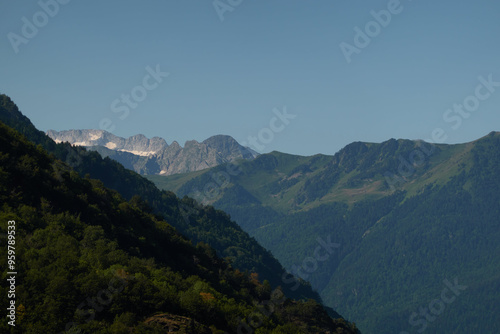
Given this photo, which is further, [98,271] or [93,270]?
[98,271]

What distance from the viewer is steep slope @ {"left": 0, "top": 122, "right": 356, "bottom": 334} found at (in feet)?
218

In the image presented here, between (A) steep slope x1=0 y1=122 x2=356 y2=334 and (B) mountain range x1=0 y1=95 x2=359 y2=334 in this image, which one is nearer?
(A) steep slope x1=0 y1=122 x2=356 y2=334

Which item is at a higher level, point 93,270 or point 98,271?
point 93,270

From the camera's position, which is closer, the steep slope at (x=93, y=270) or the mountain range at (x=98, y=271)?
the steep slope at (x=93, y=270)

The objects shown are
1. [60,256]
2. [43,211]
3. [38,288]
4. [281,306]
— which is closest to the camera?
[38,288]

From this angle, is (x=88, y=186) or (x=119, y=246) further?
(x=88, y=186)

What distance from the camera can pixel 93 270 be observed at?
75188 millimetres

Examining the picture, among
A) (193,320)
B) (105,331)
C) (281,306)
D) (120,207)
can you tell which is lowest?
(281,306)

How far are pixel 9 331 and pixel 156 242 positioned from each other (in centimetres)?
6540

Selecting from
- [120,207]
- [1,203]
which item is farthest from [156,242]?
[1,203]

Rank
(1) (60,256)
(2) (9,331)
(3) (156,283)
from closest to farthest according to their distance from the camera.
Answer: (2) (9,331), (1) (60,256), (3) (156,283)

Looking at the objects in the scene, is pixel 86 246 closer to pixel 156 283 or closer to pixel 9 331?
pixel 156 283

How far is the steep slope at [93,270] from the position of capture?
218 ft

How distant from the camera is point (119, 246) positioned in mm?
107000
